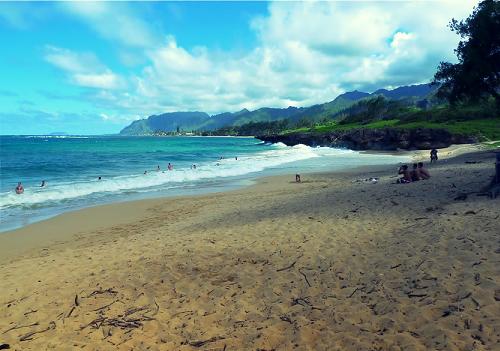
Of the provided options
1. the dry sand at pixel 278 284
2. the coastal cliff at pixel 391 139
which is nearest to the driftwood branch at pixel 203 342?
the dry sand at pixel 278 284

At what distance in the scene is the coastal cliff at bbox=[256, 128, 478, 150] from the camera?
178ft

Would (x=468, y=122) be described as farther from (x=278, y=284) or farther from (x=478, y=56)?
(x=278, y=284)

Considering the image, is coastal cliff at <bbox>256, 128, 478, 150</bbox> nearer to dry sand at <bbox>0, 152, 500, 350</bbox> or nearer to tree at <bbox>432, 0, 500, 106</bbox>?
tree at <bbox>432, 0, 500, 106</bbox>

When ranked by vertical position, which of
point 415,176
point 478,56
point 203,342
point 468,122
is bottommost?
point 203,342

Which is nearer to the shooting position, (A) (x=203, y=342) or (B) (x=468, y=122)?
(A) (x=203, y=342)

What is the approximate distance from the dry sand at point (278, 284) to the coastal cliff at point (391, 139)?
46.9 meters

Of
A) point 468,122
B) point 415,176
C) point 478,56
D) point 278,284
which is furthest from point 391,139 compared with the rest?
point 278,284

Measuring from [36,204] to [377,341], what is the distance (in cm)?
2096

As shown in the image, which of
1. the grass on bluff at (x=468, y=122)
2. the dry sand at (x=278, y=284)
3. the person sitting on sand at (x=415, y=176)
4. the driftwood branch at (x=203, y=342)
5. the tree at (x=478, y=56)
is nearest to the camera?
the dry sand at (x=278, y=284)

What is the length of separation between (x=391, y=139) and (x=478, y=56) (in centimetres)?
3725

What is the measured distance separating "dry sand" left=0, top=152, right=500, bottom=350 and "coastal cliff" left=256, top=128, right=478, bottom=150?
1845 inches

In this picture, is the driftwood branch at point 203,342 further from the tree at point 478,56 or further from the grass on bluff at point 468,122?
the grass on bluff at point 468,122

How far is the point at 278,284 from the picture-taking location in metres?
7.25

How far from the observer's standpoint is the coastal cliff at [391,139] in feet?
178
